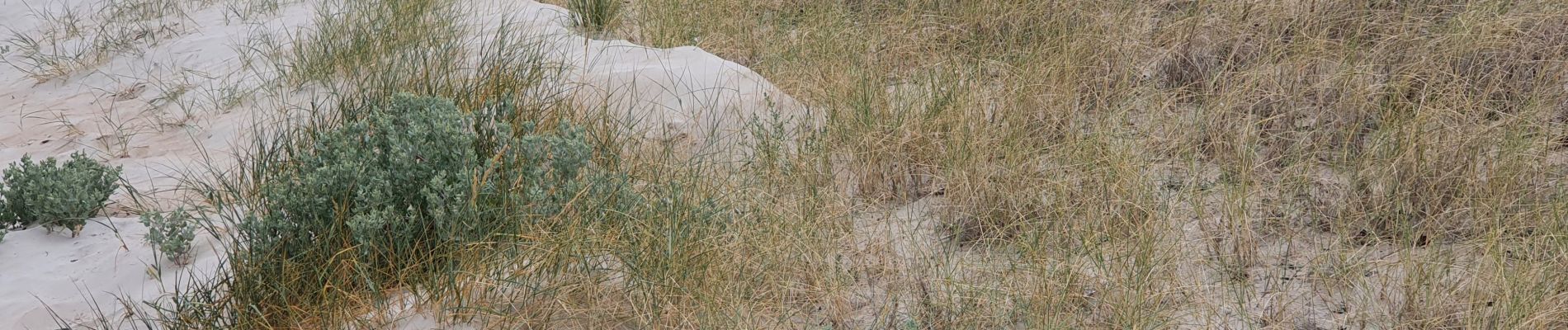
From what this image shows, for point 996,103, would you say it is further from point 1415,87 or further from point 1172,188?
point 1415,87

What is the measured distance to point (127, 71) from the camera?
5148mm

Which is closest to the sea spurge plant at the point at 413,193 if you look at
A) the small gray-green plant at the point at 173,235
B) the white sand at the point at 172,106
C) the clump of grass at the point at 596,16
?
the small gray-green plant at the point at 173,235

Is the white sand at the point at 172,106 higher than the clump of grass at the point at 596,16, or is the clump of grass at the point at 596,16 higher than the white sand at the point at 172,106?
the clump of grass at the point at 596,16

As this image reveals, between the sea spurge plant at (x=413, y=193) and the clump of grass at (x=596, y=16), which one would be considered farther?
the clump of grass at (x=596, y=16)

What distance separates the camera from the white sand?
284cm

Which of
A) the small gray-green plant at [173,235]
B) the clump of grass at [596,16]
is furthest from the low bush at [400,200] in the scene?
the clump of grass at [596,16]

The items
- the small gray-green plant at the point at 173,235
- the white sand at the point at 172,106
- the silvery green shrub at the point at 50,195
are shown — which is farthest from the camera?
the silvery green shrub at the point at 50,195

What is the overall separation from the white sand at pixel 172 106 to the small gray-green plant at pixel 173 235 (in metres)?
0.04

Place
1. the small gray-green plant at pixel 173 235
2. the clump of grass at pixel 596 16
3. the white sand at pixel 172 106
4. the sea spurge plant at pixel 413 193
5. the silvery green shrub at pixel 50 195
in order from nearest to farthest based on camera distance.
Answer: the sea spurge plant at pixel 413 193 → the small gray-green plant at pixel 173 235 → the white sand at pixel 172 106 → the silvery green shrub at pixel 50 195 → the clump of grass at pixel 596 16

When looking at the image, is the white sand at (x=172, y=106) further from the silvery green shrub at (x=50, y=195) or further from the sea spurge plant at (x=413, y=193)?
the sea spurge plant at (x=413, y=193)

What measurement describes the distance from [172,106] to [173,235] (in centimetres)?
205

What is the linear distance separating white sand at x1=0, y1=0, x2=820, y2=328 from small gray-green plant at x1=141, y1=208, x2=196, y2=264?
0.04 meters

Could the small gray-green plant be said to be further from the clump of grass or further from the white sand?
the clump of grass

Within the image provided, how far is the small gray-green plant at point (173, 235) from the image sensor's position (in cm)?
271
